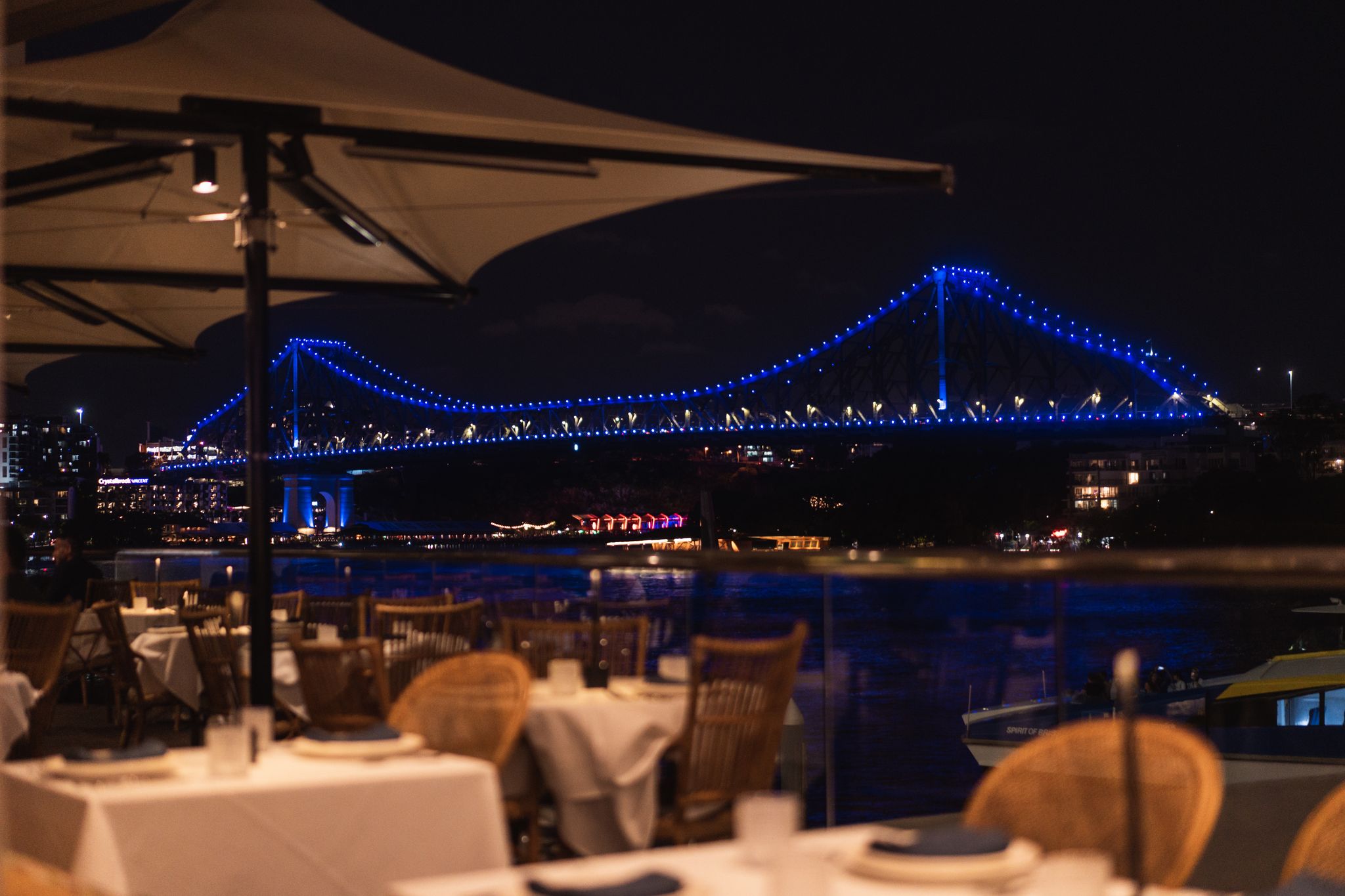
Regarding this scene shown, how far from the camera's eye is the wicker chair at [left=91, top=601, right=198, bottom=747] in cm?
522

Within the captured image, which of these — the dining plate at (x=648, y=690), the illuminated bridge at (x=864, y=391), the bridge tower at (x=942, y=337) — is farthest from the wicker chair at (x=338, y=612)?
the bridge tower at (x=942, y=337)

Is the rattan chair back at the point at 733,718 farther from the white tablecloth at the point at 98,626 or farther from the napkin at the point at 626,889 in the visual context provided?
the white tablecloth at the point at 98,626

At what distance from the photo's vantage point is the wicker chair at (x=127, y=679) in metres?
5.22

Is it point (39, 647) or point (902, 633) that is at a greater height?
point (39, 647)

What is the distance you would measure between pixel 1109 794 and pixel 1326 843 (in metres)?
0.28

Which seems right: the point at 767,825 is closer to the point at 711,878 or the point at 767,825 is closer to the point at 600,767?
the point at 711,878

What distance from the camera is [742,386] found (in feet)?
141

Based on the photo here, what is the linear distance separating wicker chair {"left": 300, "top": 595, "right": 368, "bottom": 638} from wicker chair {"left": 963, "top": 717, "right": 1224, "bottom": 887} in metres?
3.57

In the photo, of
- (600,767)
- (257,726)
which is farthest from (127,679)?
(257,726)

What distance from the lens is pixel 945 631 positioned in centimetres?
3778

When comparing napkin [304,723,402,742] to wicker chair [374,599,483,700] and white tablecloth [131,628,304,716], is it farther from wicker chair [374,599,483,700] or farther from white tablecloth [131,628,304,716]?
white tablecloth [131,628,304,716]

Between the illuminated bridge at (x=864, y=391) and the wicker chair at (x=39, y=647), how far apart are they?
104 ft

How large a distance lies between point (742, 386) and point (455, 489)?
9.10 metres

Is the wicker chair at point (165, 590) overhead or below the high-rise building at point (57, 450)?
below
